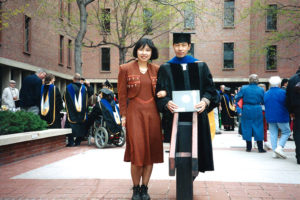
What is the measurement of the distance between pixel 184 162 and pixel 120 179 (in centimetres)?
211

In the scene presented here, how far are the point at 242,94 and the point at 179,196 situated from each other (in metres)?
6.21

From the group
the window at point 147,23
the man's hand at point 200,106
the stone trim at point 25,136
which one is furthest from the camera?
the window at point 147,23

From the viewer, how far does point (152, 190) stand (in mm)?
5102

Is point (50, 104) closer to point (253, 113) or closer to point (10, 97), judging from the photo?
point (10, 97)

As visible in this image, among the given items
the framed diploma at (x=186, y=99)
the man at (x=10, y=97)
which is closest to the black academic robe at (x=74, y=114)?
the man at (x=10, y=97)

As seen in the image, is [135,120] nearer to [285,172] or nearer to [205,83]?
[205,83]

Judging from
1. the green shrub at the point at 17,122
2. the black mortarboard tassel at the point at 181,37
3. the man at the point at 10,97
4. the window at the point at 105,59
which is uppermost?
the window at the point at 105,59

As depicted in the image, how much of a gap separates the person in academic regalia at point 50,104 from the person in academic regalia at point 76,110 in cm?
51

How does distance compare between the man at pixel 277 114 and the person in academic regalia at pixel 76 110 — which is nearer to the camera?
the man at pixel 277 114

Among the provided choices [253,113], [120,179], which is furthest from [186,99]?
[253,113]

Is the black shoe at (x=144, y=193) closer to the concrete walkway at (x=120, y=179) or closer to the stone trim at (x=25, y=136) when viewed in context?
the concrete walkway at (x=120, y=179)

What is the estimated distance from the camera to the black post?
4008 millimetres

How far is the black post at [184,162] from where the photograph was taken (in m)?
4.01

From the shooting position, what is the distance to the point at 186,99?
166 inches
